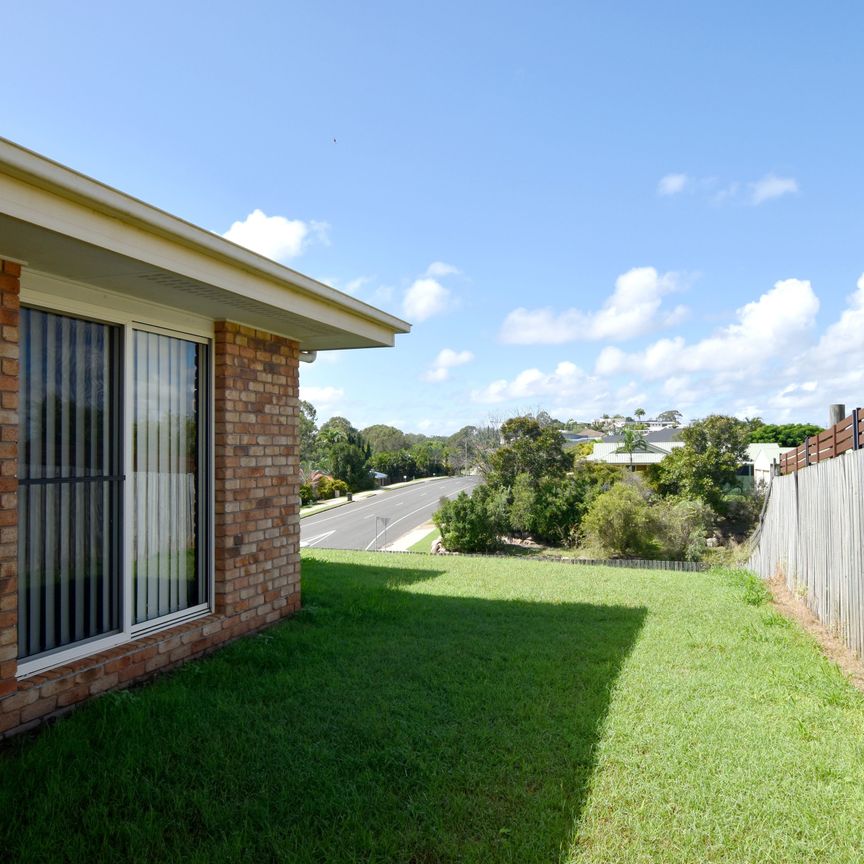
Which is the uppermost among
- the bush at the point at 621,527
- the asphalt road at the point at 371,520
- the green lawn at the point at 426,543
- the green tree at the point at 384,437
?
the green tree at the point at 384,437

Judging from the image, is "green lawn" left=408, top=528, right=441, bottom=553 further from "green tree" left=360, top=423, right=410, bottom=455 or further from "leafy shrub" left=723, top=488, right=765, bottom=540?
"green tree" left=360, top=423, right=410, bottom=455

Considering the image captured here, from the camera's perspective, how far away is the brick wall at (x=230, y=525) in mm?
3328

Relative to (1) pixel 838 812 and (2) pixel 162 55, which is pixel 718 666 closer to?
(1) pixel 838 812

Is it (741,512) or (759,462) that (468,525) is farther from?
(759,462)

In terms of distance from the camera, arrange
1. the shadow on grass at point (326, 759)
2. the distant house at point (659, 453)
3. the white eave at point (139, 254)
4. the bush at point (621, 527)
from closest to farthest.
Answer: the shadow on grass at point (326, 759)
the white eave at point (139, 254)
the bush at point (621, 527)
the distant house at point (659, 453)

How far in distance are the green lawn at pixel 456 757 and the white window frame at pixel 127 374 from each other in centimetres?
40

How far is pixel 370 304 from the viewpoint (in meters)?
5.46

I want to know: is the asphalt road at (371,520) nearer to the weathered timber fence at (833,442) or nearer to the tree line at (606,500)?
the tree line at (606,500)

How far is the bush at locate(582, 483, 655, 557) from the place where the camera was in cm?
2441

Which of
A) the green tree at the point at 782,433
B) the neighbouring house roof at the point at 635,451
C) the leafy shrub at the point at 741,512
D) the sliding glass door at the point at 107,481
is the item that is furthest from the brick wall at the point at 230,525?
the green tree at the point at 782,433

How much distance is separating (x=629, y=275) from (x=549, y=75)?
50856mm

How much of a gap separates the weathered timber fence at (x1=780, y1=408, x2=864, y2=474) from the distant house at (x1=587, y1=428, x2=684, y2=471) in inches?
1384

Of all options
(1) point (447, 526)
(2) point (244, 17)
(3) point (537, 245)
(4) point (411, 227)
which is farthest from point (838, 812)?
(1) point (447, 526)

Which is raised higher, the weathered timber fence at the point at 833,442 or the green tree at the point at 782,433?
the green tree at the point at 782,433
